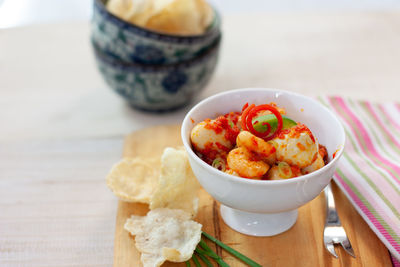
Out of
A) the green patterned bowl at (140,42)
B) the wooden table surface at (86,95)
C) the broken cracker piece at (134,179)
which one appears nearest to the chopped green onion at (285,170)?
A: the broken cracker piece at (134,179)

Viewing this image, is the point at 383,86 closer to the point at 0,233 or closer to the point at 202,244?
the point at 202,244

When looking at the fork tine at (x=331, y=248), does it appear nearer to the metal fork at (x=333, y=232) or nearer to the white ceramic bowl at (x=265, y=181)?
the metal fork at (x=333, y=232)

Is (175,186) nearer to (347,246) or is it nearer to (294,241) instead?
(294,241)

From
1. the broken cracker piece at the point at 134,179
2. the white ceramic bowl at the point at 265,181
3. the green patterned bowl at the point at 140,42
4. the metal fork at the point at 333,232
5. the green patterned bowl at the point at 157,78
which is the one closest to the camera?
the white ceramic bowl at the point at 265,181

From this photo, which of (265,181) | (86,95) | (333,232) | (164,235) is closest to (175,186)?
(164,235)

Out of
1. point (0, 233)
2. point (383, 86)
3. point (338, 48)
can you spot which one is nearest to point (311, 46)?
point (338, 48)

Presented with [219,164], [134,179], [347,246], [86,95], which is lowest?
[86,95]

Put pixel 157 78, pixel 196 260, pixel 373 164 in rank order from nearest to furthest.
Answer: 1. pixel 196 260
2. pixel 373 164
3. pixel 157 78
